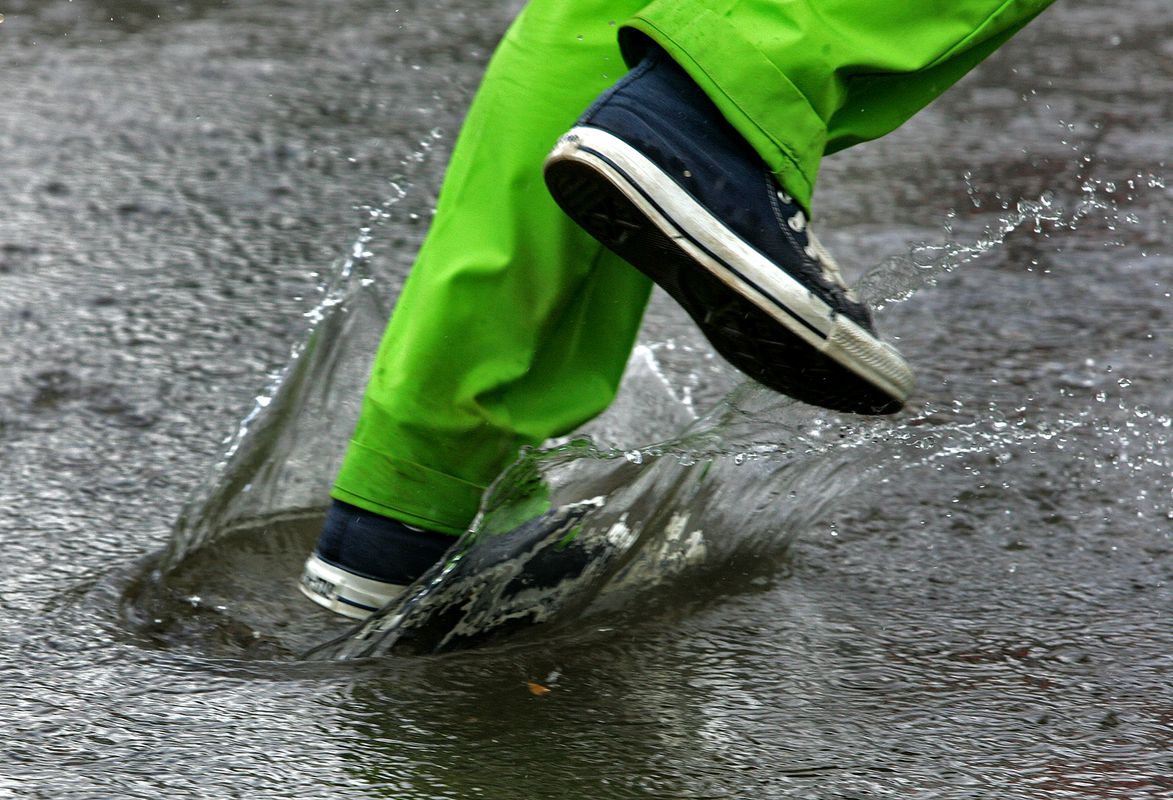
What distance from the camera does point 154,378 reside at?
89.1 inches

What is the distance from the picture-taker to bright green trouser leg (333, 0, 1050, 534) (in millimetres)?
1450

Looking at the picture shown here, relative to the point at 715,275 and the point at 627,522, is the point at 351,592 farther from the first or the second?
the point at 715,275

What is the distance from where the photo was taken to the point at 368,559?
164 cm

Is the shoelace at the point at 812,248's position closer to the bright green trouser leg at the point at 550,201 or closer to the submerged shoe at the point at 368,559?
the bright green trouser leg at the point at 550,201

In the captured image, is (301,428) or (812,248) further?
(301,428)

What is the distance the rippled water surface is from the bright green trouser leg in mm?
92

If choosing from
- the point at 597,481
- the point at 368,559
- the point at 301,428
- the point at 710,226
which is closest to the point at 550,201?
the point at 710,226

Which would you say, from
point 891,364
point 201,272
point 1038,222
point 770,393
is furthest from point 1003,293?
point 201,272

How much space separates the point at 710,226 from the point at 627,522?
0.39 meters

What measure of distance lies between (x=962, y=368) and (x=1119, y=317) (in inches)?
14.1

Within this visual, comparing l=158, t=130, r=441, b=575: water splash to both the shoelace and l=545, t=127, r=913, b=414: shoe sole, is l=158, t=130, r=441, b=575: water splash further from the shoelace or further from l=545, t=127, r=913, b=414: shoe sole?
the shoelace

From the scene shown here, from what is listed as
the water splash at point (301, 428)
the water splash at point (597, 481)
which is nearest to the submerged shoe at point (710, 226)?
the water splash at point (597, 481)

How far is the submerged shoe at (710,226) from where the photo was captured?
1415 millimetres

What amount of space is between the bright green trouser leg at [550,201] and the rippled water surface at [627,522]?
9 cm
